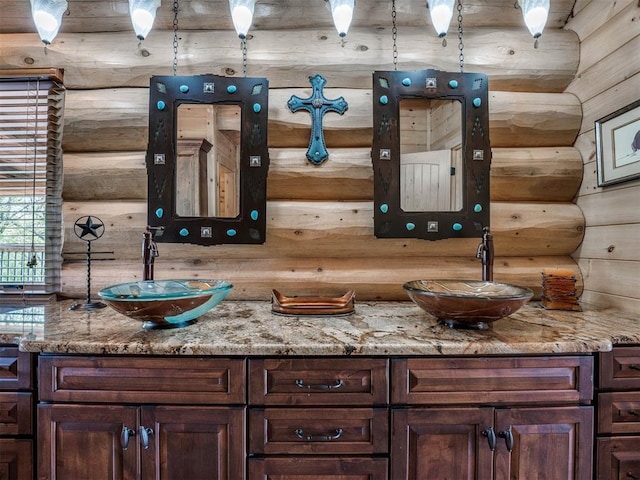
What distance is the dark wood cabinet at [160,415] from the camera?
1.12 metres

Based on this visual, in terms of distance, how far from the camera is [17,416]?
1171 millimetres

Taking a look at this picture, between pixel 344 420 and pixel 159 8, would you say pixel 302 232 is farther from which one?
pixel 159 8

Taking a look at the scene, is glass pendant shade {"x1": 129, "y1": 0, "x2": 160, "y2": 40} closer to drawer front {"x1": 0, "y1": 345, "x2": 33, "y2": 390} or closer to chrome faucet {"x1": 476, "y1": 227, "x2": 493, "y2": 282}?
drawer front {"x1": 0, "y1": 345, "x2": 33, "y2": 390}

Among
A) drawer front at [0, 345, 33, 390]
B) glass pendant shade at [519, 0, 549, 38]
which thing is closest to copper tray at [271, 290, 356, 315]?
drawer front at [0, 345, 33, 390]

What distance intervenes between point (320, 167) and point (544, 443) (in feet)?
4.90

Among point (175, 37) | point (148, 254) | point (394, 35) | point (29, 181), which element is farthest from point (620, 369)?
point (29, 181)

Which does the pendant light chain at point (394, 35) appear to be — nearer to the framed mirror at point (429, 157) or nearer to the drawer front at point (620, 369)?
the framed mirror at point (429, 157)

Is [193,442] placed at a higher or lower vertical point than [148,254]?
lower

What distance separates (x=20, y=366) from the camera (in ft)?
3.83

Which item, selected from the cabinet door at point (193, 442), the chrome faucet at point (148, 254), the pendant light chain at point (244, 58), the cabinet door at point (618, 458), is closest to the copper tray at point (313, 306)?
the cabinet door at point (193, 442)

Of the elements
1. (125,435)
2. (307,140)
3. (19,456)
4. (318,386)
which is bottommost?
(19,456)

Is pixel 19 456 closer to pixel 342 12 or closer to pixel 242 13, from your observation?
pixel 242 13

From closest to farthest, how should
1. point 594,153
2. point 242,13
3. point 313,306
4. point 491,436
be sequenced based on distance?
point 491,436 < point 313,306 < point 242,13 < point 594,153

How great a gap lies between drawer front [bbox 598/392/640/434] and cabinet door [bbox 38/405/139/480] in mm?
1634
